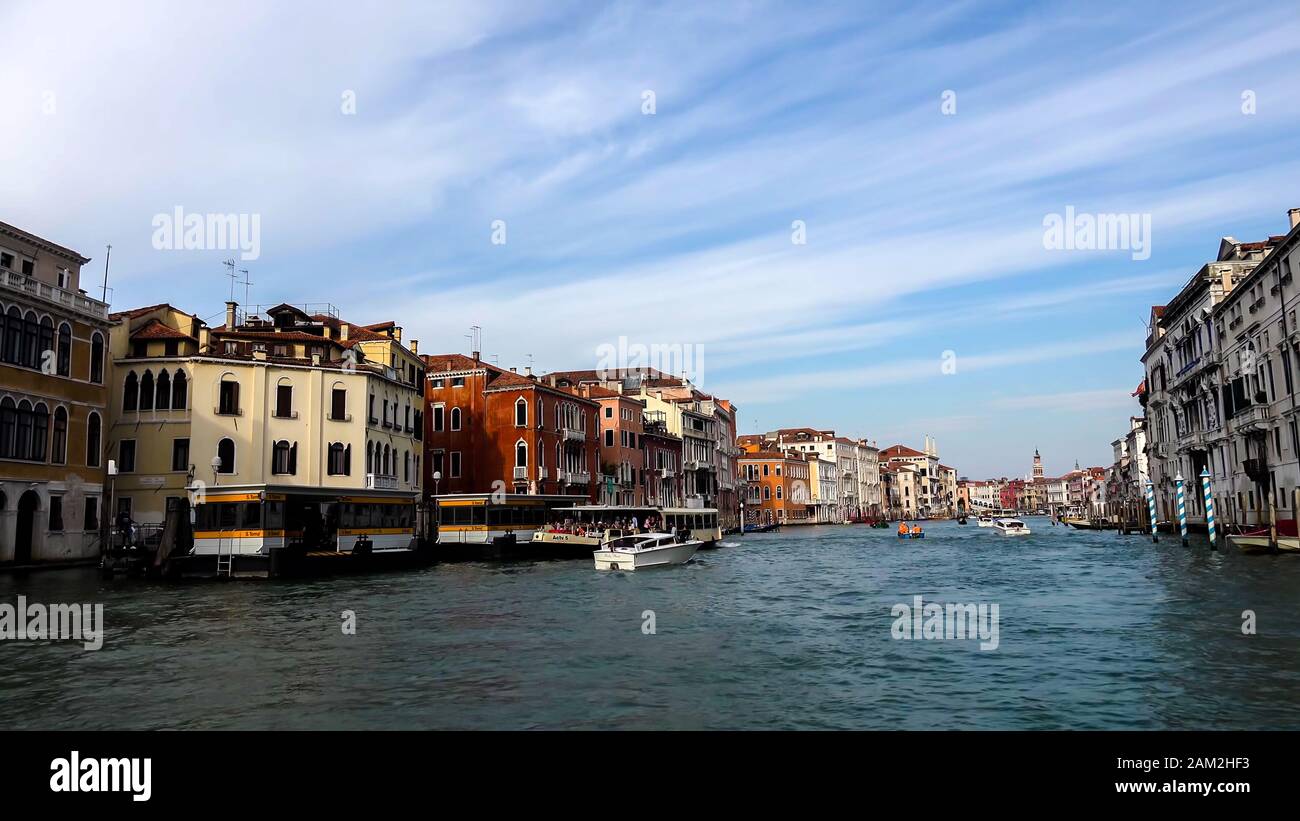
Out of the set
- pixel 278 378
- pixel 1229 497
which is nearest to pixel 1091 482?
pixel 1229 497

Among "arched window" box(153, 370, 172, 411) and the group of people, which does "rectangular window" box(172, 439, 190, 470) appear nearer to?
"arched window" box(153, 370, 172, 411)

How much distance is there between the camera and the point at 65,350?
33250mm

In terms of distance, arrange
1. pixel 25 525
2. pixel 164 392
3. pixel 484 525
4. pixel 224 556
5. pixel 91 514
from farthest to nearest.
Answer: pixel 484 525
pixel 164 392
pixel 91 514
pixel 25 525
pixel 224 556

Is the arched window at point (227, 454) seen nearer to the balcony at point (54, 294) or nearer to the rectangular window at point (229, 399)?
the rectangular window at point (229, 399)

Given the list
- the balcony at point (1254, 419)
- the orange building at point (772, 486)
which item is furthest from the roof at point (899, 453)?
the balcony at point (1254, 419)

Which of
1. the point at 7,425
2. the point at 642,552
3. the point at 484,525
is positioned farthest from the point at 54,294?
the point at 642,552

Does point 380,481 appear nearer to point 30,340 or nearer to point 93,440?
point 93,440

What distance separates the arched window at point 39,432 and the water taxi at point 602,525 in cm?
1965

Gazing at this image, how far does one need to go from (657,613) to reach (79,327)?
27324mm

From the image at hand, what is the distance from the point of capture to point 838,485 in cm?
13450

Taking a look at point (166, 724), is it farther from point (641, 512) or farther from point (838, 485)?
point (838, 485)

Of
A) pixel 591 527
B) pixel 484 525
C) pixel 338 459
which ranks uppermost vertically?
pixel 338 459

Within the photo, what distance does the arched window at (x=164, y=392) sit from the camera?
3759cm

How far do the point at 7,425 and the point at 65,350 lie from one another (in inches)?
161
